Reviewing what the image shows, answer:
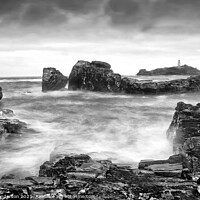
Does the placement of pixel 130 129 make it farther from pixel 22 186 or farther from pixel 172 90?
pixel 172 90

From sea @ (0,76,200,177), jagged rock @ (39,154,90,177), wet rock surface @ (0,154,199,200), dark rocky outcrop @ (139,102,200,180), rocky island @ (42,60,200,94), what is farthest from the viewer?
rocky island @ (42,60,200,94)

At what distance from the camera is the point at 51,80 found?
52.9m

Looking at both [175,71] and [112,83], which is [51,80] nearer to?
[112,83]

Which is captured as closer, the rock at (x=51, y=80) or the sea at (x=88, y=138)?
the sea at (x=88, y=138)

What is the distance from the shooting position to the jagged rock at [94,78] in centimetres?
4951

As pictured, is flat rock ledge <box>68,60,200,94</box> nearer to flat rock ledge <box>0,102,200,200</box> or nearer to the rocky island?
the rocky island

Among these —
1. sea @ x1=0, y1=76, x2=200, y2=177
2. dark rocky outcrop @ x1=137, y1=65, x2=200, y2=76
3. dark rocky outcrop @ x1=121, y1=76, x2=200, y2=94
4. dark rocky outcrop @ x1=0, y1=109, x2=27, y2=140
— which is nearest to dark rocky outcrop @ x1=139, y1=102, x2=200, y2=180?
sea @ x1=0, y1=76, x2=200, y2=177

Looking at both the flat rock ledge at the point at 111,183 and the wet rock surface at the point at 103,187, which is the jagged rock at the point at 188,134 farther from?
the wet rock surface at the point at 103,187

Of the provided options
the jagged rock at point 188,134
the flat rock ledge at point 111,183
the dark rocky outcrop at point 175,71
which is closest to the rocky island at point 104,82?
the jagged rock at point 188,134

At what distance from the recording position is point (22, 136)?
17.9m

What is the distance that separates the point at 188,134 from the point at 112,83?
35.9 m

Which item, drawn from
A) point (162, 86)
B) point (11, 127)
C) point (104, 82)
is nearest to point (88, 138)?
point (11, 127)

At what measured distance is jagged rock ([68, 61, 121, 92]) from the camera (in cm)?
4951

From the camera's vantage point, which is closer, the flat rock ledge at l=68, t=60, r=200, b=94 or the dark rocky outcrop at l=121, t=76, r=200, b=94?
the dark rocky outcrop at l=121, t=76, r=200, b=94
